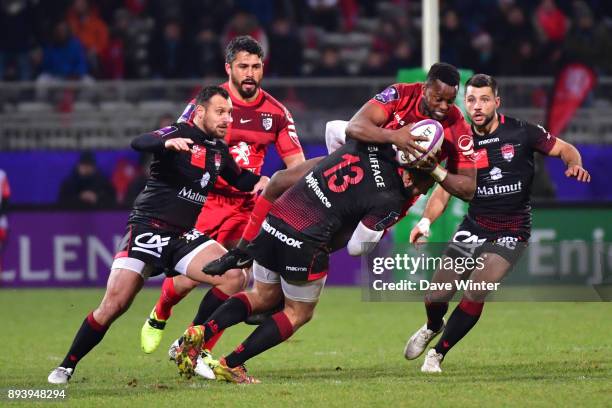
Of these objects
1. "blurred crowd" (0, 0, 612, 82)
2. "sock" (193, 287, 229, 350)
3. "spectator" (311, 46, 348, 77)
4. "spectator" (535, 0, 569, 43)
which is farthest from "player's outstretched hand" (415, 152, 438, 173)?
"spectator" (535, 0, 569, 43)

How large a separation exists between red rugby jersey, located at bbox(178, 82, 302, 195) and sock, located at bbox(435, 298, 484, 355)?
77.0 inches

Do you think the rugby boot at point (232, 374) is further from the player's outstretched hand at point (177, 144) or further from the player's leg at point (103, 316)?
the player's outstretched hand at point (177, 144)

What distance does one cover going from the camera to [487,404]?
7.04 meters

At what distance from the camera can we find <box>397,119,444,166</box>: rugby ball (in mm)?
7512

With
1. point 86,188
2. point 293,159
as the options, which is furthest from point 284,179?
point 86,188

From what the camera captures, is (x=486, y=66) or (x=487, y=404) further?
(x=486, y=66)

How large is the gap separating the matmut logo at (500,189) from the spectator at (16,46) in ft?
37.5

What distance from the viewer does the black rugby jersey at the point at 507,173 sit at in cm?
958

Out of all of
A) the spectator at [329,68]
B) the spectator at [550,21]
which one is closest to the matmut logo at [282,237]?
the spectator at [329,68]

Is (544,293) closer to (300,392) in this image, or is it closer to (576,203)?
(576,203)

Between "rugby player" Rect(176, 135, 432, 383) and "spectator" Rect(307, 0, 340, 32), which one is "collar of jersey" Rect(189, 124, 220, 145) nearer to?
"rugby player" Rect(176, 135, 432, 383)

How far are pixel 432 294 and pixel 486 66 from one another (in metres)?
10.1

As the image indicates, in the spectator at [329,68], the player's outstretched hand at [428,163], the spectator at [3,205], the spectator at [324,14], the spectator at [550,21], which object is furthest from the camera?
the spectator at [324,14]

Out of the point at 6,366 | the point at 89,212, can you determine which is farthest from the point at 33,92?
the point at 6,366
